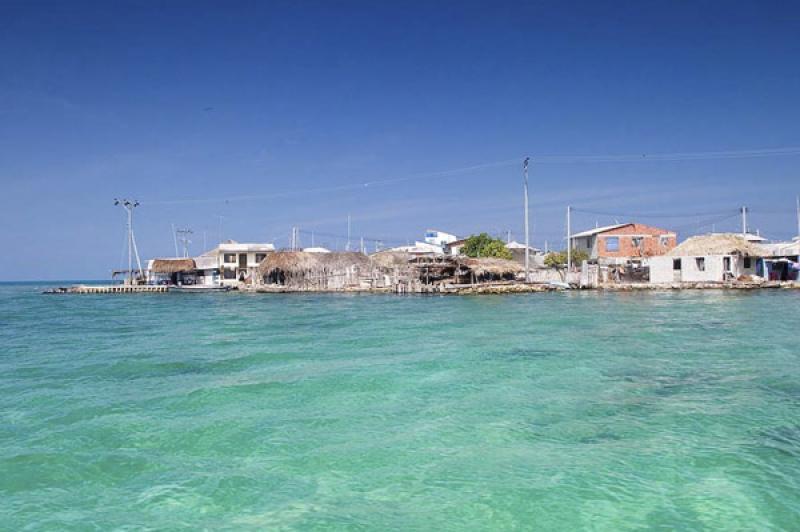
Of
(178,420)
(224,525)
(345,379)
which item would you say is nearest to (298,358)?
(345,379)

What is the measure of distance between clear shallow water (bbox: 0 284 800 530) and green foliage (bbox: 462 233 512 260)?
1394 inches

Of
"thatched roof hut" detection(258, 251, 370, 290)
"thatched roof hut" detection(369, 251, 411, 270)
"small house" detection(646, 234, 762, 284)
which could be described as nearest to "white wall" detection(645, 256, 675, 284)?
"small house" detection(646, 234, 762, 284)

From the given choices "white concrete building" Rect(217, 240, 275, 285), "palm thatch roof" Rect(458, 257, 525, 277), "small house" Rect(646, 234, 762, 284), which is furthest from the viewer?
"white concrete building" Rect(217, 240, 275, 285)

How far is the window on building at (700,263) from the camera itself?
4284cm

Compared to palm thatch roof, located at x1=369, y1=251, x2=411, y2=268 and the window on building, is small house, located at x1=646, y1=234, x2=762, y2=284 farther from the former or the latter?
palm thatch roof, located at x1=369, y1=251, x2=411, y2=268

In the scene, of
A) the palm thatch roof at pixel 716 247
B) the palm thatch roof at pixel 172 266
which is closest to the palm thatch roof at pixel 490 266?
the palm thatch roof at pixel 716 247

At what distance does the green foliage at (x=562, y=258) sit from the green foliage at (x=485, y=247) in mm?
4749

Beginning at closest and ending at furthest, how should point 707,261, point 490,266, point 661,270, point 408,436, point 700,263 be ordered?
1. point 408,436
2. point 707,261
3. point 700,263
4. point 661,270
5. point 490,266

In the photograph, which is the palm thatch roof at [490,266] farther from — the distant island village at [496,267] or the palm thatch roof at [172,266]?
the palm thatch roof at [172,266]

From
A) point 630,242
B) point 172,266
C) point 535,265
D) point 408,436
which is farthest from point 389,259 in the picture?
point 408,436

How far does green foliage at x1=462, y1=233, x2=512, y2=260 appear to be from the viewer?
52.1 m

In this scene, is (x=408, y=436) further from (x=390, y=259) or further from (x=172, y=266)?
(x=172, y=266)

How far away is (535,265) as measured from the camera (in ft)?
187

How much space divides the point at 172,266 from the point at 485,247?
32.2 m
